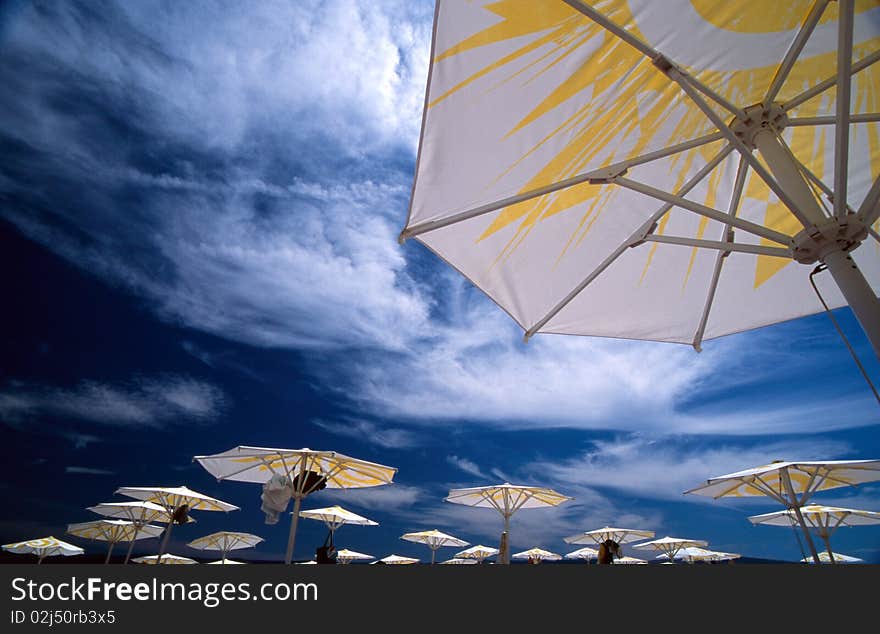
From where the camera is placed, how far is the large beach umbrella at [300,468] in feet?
25.7

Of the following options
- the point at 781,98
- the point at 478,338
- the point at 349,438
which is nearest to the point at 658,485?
the point at 478,338

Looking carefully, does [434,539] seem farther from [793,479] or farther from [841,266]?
[841,266]

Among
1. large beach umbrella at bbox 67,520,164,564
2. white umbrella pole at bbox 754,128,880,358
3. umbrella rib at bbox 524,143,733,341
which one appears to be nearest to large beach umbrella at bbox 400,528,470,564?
large beach umbrella at bbox 67,520,164,564

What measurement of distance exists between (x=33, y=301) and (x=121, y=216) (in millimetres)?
6794

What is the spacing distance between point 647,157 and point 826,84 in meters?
1.23

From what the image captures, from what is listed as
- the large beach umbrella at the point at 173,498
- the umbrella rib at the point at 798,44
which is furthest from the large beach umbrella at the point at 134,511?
the umbrella rib at the point at 798,44

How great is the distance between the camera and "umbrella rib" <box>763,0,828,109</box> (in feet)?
8.54

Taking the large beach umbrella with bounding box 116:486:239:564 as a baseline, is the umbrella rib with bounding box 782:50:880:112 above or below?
above

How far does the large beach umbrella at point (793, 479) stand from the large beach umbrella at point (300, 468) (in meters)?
7.19

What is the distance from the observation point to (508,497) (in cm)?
1172

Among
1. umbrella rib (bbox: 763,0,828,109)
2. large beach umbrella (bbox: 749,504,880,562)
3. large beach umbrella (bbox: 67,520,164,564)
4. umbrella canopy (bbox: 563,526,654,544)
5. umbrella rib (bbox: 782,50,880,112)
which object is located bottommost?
large beach umbrella (bbox: 749,504,880,562)

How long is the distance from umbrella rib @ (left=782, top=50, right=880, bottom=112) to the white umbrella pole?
1.29 feet

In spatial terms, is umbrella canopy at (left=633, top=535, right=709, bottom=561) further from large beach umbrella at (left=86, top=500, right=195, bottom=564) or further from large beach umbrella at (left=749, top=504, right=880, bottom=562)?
large beach umbrella at (left=86, top=500, right=195, bottom=564)

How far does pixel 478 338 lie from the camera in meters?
38.6
